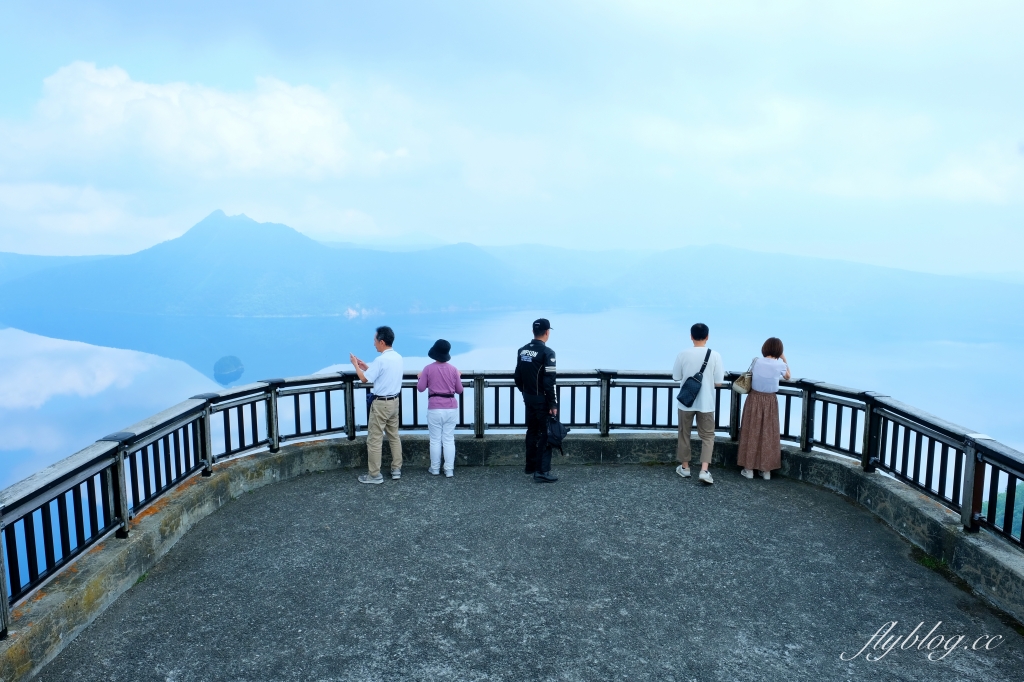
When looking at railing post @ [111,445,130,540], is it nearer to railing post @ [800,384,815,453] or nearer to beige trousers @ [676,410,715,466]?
beige trousers @ [676,410,715,466]

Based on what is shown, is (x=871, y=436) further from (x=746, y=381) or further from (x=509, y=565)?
(x=509, y=565)

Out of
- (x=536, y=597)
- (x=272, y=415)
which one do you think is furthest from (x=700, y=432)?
(x=272, y=415)

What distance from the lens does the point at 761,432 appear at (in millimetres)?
7480

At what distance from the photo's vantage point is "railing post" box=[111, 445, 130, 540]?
5.15 meters

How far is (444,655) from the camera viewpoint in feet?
13.1

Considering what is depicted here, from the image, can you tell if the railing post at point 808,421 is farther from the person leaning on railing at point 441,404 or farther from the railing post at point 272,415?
the railing post at point 272,415

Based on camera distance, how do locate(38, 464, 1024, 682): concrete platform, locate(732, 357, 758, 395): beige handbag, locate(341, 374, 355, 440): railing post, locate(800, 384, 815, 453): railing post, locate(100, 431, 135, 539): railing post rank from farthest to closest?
1. locate(341, 374, 355, 440): railing post
2. locate(800, 384, 815, 453): railing post
3. locate(732, 357, 758, 395): beige handbag
4. locate(100, 431, 135, 539): railing post
5. locate(38, 464, 1024, 682): concrete platform

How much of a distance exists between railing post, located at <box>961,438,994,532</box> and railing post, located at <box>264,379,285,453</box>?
6.98 metres

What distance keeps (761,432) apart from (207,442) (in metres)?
6.22

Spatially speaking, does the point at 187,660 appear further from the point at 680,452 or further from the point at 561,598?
the point at 680,452

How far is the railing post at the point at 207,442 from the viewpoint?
6645mm

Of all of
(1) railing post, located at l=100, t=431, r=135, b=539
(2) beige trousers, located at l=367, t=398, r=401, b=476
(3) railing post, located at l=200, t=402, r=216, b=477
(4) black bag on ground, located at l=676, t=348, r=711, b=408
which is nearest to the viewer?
(1) railing post, located at l=100, t=431, r=135, b=539

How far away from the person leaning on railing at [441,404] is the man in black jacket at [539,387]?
0.81 metres
